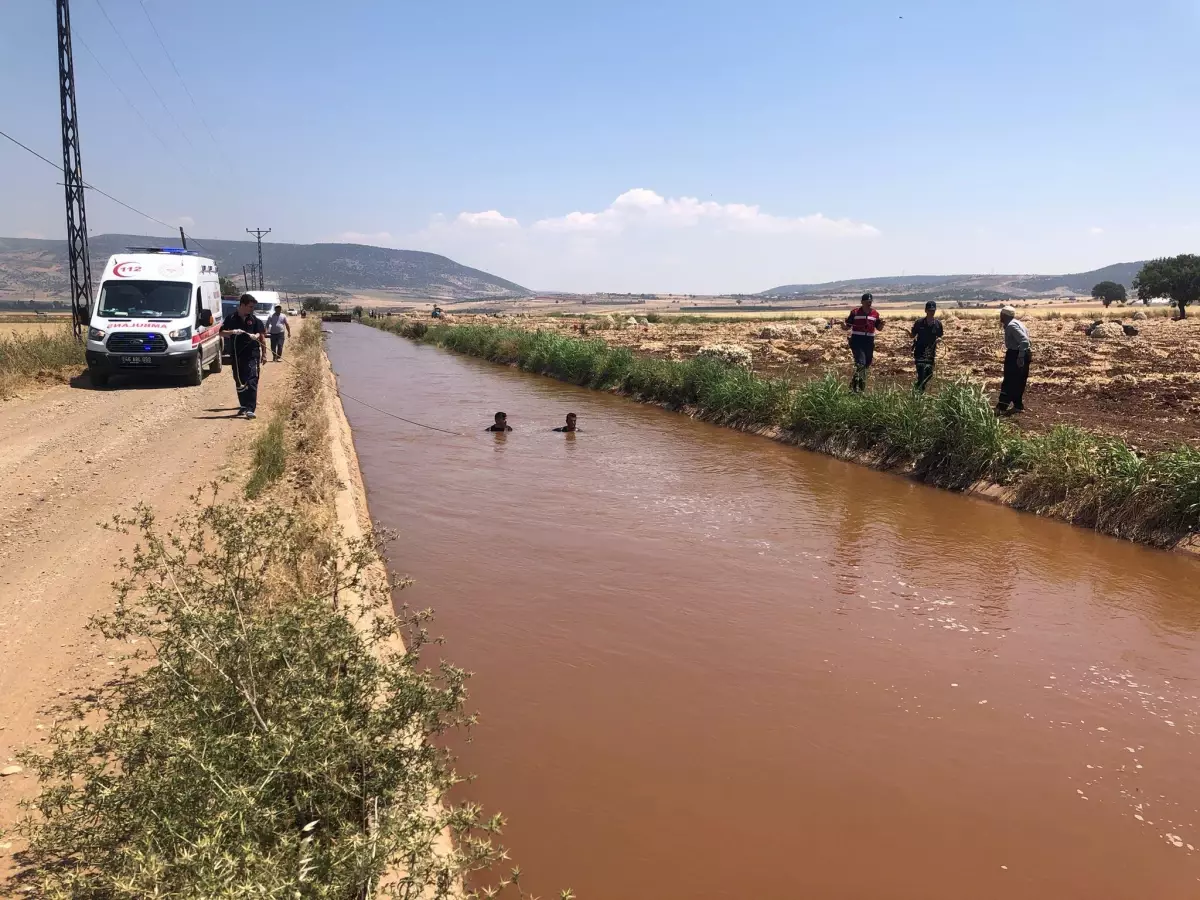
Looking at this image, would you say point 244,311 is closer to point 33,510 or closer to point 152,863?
point 33,510

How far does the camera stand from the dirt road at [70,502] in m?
4.33

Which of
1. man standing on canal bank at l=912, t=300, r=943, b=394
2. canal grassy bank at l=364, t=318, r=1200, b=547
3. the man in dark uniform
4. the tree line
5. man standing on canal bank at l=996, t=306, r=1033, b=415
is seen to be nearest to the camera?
canal grassy bank at l=364, t=318, r=1200, b=547

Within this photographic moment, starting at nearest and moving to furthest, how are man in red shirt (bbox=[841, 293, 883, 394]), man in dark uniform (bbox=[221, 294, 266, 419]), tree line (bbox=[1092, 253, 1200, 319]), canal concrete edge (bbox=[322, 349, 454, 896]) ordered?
canal concrete edge (bbox=[322, 349, 454, 896])
man in dark uniform (bbox=[221, 294, 266, 419])
man in red shirt (bbox=[841, 293, 883, 394])
tree line (bbox=[1092, 253, 1200, 319])

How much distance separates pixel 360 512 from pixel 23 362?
1298cm

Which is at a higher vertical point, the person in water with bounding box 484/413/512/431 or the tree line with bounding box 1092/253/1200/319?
the tree line with bounding box 1092/253/1200/319

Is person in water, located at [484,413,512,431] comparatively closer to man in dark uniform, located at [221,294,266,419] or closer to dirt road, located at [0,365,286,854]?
dirt road, located at [0,365,286,854]

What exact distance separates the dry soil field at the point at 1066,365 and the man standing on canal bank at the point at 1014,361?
421 mm

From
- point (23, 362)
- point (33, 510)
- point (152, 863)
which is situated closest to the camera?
point (152, 863)

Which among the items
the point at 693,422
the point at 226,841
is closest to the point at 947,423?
the point at 693,422

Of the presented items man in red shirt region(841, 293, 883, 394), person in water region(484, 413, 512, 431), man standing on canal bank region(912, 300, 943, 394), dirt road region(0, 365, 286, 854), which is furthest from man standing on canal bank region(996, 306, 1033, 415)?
dirt road region(0, 365, 286, 854)

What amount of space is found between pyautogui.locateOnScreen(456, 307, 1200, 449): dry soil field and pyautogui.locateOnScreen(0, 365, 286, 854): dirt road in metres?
11.8

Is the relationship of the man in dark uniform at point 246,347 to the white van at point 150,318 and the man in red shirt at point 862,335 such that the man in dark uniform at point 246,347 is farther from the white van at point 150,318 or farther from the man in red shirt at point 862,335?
the man in red shirt at point 862,335

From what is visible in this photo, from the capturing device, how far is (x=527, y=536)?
8859mm

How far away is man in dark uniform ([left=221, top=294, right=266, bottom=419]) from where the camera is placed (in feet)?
40.2
